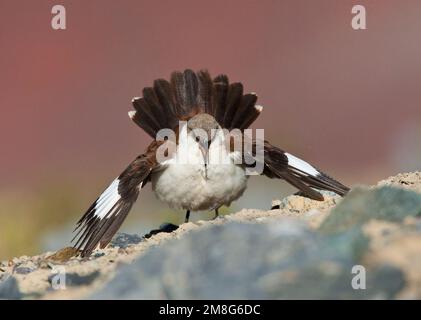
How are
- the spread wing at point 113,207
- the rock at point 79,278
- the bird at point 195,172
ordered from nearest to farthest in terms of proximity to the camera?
the rock at point 79,278 < the spread wing at point 113,207 < the bird at point 195,172

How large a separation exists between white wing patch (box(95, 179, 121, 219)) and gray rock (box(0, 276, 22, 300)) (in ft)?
7.11

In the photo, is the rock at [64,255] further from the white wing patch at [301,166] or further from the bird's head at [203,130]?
the white wing patch at [301,166]

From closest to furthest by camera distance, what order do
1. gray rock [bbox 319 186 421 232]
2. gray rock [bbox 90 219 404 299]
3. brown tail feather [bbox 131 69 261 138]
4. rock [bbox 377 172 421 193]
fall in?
gray rock [bbox 90 219 404 299] < gray rock [bbox 319 186 421 232] < rock [bbox 377 172 421 193] < brown tail feather [bbox 131 69 261 138]

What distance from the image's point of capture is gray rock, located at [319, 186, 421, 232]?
417cm

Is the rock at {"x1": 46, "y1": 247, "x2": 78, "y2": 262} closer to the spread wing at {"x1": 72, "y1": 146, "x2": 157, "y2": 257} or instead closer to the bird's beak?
the spread wing at {"x1": 72, "y1": 146, "x2": 157, "y2": 257}

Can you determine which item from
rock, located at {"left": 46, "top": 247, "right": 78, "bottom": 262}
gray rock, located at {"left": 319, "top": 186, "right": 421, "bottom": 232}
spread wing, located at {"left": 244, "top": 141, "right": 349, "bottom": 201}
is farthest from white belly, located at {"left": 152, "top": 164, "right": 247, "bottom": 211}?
gray rock, located at {"left": 319, "top": 186, "right": 421, "bottom": 232}

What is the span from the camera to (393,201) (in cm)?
434

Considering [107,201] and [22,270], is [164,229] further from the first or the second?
[22,270]

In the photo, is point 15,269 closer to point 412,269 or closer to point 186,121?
point 186,121

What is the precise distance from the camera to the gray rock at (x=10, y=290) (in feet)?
14.5

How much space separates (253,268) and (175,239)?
1.35 metres

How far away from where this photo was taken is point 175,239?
4.96m

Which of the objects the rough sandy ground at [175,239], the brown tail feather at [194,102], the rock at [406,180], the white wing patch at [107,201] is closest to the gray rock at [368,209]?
the rough sandy ground at [175,239]
